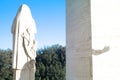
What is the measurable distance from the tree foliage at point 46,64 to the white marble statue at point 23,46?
15140mm

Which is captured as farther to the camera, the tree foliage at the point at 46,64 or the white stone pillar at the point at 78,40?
the tree foliage at the point at 46,64

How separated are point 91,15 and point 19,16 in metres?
4.12

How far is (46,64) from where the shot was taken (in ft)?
69.7

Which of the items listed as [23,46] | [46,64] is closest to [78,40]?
[23,46]

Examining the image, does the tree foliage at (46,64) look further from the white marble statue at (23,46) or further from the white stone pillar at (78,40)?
the white stone pillar at (78,40)

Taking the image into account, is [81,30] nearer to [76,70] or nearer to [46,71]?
[76,70]

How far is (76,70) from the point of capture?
0.87 m

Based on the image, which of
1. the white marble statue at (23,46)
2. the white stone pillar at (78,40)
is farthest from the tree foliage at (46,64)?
the white stone pillar at (78,40)

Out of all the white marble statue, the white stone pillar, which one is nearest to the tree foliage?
the white marble statue

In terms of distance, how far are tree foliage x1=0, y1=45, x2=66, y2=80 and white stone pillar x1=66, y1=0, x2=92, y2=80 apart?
743 inches

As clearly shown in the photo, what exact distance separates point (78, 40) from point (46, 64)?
20592mm

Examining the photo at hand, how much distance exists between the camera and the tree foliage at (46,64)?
20.0 meters

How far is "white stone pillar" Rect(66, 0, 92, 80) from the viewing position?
79 centimetres
